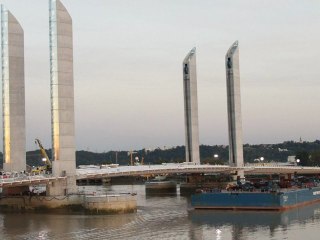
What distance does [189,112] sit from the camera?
104 m

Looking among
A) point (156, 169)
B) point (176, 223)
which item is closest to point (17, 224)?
point (176, 223)

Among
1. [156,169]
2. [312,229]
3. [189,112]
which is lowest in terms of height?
[312,229]

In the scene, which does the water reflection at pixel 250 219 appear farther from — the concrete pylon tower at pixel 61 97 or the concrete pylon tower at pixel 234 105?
the concrete pylon tower at pixel 234 105

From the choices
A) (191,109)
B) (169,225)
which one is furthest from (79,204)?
(191,109)

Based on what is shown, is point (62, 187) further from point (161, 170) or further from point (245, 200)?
point (161, 170)

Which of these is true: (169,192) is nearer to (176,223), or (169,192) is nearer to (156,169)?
(156,169)

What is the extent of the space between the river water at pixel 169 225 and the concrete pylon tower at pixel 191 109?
3812cm

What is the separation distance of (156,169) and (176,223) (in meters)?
22.0

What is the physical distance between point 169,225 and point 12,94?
2562 cm

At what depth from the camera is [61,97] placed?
208 feet

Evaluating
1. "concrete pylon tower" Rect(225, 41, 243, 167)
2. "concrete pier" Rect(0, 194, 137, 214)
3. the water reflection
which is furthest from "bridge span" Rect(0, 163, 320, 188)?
the water reflection

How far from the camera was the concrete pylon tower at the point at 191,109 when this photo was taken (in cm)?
10388

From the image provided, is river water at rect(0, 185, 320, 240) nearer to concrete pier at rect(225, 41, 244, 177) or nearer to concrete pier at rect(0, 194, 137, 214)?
concrete pier at rect(0, 194, 137, 214)

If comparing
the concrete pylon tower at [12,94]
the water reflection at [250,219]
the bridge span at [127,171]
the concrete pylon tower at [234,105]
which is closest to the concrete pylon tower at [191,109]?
the concrete pylon tower at [234,105]
